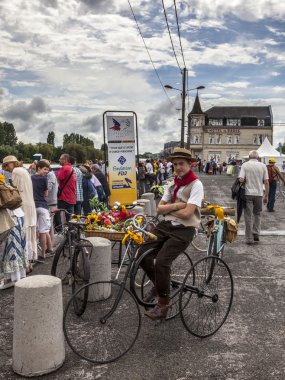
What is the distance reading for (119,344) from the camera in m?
4.45

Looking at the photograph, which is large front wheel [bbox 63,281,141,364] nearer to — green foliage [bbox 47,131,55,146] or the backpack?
the backpack

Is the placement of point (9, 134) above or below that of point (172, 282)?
above

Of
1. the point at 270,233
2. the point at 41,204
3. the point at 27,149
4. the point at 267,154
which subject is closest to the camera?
the point at 41,204

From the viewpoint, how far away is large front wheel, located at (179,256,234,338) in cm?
488

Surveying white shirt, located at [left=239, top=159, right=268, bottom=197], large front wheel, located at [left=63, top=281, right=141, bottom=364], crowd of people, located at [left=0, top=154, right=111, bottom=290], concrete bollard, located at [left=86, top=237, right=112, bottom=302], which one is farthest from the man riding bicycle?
white shirt, located at [left=239, top=159, right=268, bottom=197]

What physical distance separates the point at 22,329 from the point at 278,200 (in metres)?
18.1

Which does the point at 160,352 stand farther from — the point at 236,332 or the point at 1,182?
the point at 1,182

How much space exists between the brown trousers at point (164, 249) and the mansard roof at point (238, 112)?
102903mm

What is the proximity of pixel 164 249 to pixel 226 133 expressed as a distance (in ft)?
333

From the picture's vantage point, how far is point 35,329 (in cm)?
410

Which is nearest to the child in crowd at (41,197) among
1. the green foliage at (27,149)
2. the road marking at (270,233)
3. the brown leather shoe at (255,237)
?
the brown leather shoe at (255,237)

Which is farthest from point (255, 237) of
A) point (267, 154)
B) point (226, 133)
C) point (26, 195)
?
point (226, 133)

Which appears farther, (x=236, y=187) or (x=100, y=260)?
(x=236, y=187)

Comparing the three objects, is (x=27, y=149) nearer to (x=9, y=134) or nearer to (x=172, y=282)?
(x=9, y=134)
